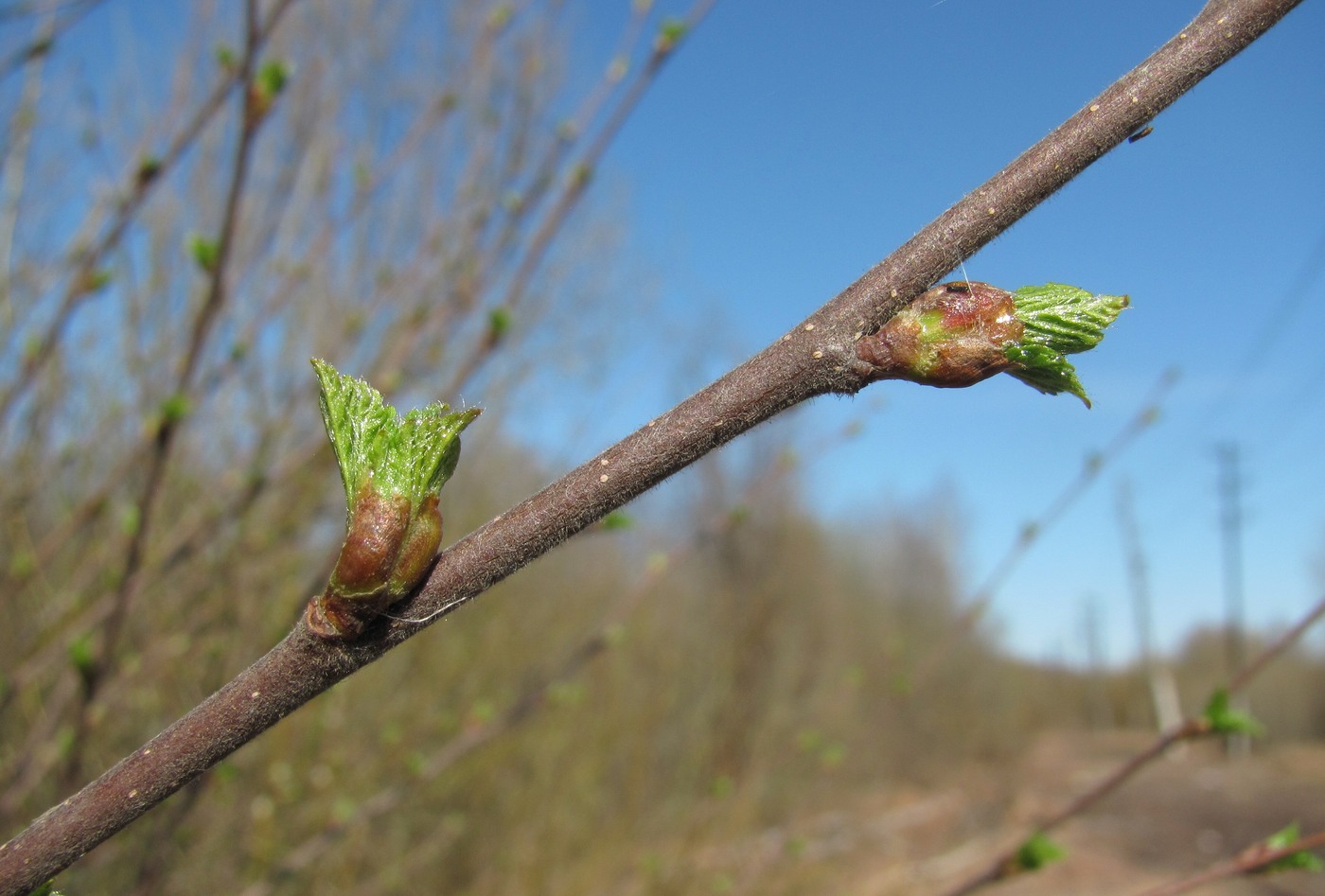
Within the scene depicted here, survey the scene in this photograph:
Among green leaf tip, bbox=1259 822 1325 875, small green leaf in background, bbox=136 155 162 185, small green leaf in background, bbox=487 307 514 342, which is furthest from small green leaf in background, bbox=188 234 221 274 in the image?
green leaf tip, bbox=1259 822 1325 875

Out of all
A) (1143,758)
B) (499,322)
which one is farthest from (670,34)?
(1143,758)

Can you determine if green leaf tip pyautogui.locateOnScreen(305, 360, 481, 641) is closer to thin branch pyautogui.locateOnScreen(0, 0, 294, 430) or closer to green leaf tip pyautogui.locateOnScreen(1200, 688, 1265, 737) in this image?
thin branch pyautogui.locateOnScreen(0, 0, 294, 430)

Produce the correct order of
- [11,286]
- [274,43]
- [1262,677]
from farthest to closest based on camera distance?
[1262,677] → [274,43] → [11,286]

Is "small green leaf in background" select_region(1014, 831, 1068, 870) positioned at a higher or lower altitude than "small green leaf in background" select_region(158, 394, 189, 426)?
lower

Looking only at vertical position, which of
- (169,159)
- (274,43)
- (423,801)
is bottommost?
(423,801)

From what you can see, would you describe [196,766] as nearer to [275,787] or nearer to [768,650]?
[275,787]

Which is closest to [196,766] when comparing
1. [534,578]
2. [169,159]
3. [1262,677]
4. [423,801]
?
[169,159]

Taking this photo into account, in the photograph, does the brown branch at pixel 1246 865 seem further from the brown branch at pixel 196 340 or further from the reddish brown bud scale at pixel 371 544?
the brown branch at pixel 196 340

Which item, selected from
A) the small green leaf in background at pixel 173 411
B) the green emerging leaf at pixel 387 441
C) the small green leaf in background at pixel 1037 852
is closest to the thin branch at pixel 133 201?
the small green leaf in background at pixel 173 411
